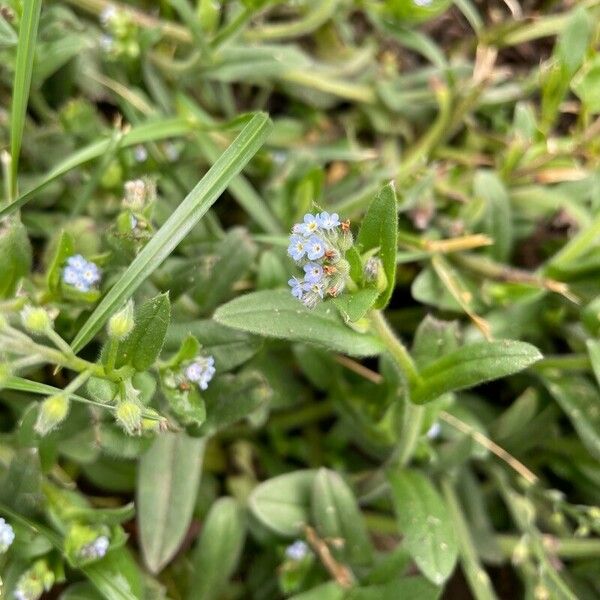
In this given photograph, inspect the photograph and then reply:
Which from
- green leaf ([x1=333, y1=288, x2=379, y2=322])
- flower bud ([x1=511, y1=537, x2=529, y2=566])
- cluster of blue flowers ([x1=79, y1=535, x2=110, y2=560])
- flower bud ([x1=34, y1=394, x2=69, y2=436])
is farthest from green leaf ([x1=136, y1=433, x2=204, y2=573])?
flower bud ([x1=511, y1=537, x2=529, y2=566])

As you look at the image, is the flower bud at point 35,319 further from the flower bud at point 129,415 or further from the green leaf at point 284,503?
the green leaf at point 284,503

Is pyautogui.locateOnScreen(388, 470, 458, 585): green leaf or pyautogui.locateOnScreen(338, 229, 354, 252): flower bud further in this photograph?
pyautogui.locateOnScreen(388, 470, 458, 585): green leaf

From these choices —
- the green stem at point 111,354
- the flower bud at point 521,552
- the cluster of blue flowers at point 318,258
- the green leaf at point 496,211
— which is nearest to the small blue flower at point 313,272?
the cluster of blue flowers at point 318,258

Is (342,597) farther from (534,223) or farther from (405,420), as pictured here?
(534,223)

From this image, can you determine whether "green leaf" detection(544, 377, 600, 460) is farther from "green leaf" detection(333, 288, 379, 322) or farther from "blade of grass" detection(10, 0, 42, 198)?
"blade of grass" detection(10, 0, 42, 198)

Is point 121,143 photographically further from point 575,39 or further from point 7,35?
point 575,39
